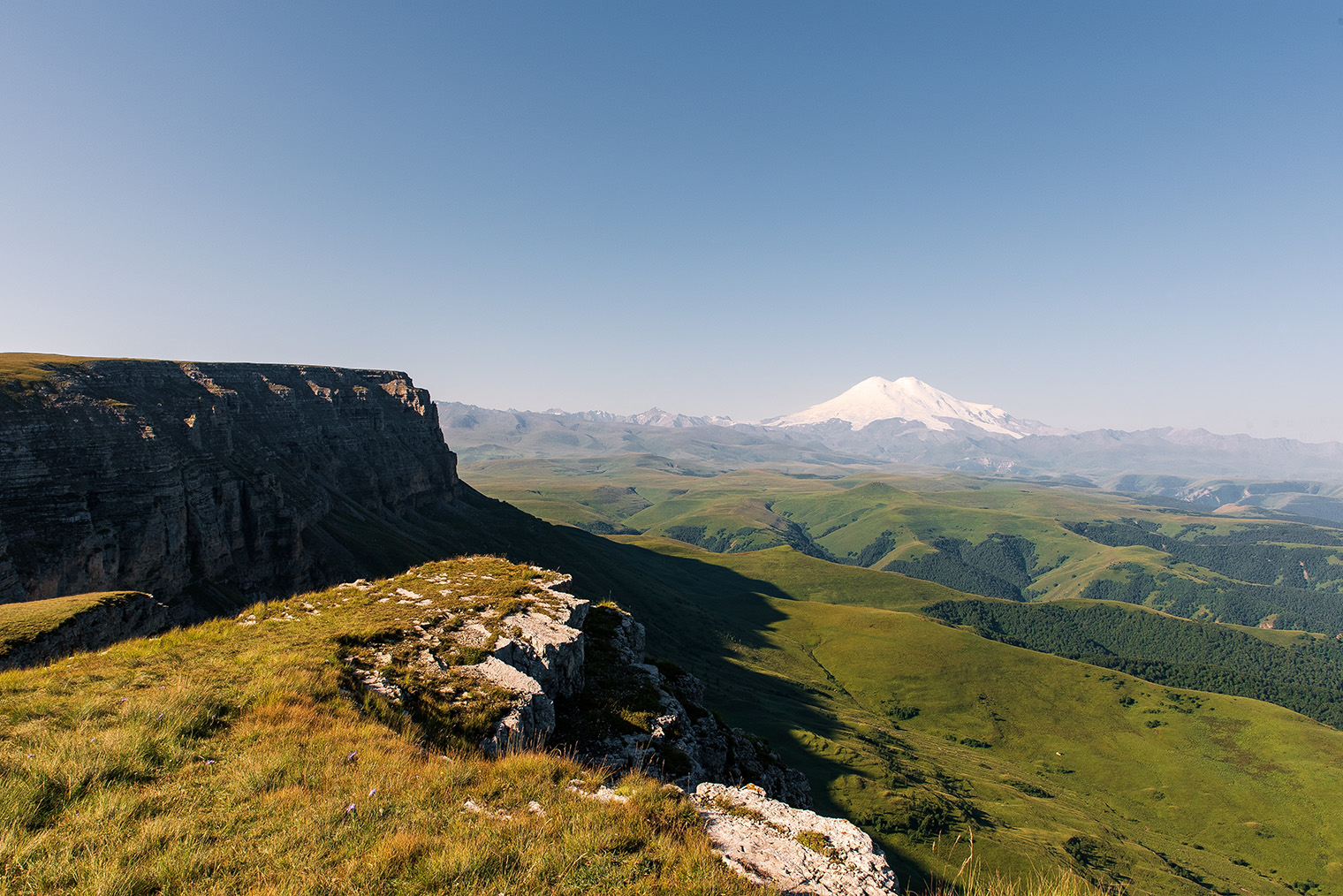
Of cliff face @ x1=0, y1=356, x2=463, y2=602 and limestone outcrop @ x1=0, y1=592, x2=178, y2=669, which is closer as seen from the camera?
limestone outcrop @ x1=0, y1=592, x2=178, y2=669

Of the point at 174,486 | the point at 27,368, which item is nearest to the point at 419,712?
the point at 174,486

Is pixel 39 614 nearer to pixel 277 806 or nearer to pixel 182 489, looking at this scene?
pixel 277 806

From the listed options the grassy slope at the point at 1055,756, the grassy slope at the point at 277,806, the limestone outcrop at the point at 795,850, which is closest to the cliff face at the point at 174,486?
the grassy slope at the point at 277,806

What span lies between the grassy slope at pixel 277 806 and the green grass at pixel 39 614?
13854mm

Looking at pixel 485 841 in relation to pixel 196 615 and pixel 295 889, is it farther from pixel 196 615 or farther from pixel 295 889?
pixel 196 615

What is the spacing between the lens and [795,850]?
1070 centimetres

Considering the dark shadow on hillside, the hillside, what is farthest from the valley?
the dark shadow on hillside

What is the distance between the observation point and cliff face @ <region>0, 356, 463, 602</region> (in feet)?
189

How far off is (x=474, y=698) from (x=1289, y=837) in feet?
702

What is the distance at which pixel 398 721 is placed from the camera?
14.2m

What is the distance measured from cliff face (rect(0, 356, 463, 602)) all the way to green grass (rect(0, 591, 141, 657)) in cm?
3811

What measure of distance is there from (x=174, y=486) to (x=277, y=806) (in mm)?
84860

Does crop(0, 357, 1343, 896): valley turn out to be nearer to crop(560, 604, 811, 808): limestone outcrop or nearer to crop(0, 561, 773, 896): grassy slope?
crop(0, 561, 773, 896): grassy slope

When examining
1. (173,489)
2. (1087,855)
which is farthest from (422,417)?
(1087,855)
